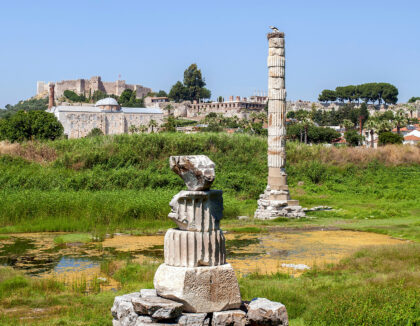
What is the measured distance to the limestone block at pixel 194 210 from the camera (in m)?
5.23

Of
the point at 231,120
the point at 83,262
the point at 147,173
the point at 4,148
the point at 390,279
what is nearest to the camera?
the point at 390,279

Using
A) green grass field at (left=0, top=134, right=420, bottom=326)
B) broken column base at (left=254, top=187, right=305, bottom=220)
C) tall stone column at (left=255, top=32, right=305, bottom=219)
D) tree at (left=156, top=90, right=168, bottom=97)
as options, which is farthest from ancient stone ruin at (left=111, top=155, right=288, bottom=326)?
tree at (left=156, top=90, right=168, bottom=97)

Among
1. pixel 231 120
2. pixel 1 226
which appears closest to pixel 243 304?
pixel 1 226

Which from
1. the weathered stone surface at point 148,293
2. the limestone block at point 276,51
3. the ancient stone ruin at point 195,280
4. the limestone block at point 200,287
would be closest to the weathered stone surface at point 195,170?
the ancient stone ruin at point 195,280

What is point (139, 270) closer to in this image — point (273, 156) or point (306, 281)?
point (306, 281)

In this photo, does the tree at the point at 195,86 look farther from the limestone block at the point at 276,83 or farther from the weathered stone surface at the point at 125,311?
the weathered stone surface at the point at 125,311

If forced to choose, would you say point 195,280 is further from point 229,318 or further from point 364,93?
point 364,93

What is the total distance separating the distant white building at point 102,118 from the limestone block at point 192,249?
68.9 meters

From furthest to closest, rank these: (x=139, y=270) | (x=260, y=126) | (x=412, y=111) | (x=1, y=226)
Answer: (x=412, y=111), (x=260, y=126), (x=1, y=226), (x=139, y=270)

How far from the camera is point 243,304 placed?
5398mm

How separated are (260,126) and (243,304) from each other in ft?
204

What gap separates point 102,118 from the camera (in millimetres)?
79312

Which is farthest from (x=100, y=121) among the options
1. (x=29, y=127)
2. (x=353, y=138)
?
(x=353, y=138)

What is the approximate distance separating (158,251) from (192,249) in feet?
23.2
